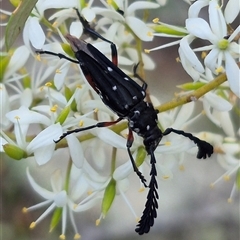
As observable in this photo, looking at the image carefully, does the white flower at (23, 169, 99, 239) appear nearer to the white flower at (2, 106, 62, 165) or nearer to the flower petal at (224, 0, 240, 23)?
the white flower at (2, 106, 62, 165)

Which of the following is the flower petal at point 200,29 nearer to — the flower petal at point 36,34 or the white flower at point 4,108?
the flower petal at point 36,34

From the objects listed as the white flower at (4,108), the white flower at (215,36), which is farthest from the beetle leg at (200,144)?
the white flower at (4,108)

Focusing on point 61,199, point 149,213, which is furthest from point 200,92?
point 61,199

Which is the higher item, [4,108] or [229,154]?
[4,108]

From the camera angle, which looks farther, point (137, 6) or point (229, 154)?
point (229, 154)

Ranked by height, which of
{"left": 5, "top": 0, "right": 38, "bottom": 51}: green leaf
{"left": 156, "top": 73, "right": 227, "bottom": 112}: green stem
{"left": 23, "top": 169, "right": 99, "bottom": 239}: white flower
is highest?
{"left": 5, "top": 0, "right": 38, "bottom": 51}: green leaf

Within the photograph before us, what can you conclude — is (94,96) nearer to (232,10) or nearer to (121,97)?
(121,97)

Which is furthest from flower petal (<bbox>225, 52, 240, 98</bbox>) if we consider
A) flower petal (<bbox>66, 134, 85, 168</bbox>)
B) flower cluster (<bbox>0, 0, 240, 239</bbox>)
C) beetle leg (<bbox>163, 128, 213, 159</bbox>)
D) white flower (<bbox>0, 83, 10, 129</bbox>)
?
white flower (<bbox>0, 83, 10, 129</bbox>)

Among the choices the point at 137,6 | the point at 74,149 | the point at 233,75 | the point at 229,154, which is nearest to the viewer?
the point at 233,75

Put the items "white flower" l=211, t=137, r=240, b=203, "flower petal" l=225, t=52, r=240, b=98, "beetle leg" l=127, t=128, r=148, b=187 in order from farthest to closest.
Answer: "white flower" l=211, t=137, r=240, b=203
"beetle leg" l=127, t=128, r=148, b=187
"flower petal" l=225, t=52, r=240, b=98

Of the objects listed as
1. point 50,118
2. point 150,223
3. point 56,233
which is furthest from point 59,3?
point 56,233

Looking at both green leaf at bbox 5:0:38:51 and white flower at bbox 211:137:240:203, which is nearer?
green leaf at bbox 5:0:38:51

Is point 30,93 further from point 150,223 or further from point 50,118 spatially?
point 150,223
